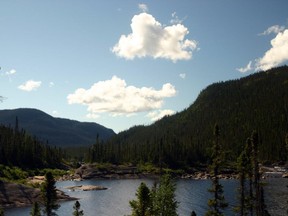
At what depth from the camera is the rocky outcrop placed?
104188mm

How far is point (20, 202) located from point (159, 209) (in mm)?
59950

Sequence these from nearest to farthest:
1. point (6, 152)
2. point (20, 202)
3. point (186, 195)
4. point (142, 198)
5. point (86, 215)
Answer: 1. point (142, 198)
2. point (86, 215)
3. point (20, 202)
4. point (186, 195)
5. point (6, 152)

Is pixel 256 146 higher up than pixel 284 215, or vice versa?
pixel 256 146

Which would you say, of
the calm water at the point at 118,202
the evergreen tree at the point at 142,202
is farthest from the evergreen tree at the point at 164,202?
the calm water at the point at 118,202

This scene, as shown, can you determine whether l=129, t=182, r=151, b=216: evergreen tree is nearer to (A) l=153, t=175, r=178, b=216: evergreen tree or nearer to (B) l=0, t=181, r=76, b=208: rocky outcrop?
(A) l=153, t=175, r=178, b=216: evergreen tree

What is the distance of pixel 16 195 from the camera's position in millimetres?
108312

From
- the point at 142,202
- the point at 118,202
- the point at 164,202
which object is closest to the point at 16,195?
the point at 118,202

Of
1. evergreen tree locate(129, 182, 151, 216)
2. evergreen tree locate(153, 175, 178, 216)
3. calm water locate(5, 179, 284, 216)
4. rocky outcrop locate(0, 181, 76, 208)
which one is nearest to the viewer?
evergreen tree locate(129, 182, 151, 216)

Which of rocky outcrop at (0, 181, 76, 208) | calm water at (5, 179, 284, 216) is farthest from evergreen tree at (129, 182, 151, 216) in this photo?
rocky outcrop at (0, 181, 76, 208)

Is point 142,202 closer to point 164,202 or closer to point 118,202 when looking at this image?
point 164,202

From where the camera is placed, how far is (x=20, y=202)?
10550cm

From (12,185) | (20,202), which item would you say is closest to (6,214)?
(20,202)

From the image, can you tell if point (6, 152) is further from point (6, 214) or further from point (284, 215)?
point (284, 215)

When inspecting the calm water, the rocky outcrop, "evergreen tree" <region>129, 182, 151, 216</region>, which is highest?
"evergreen tree" <region>129, 182, 151, 216</region>
